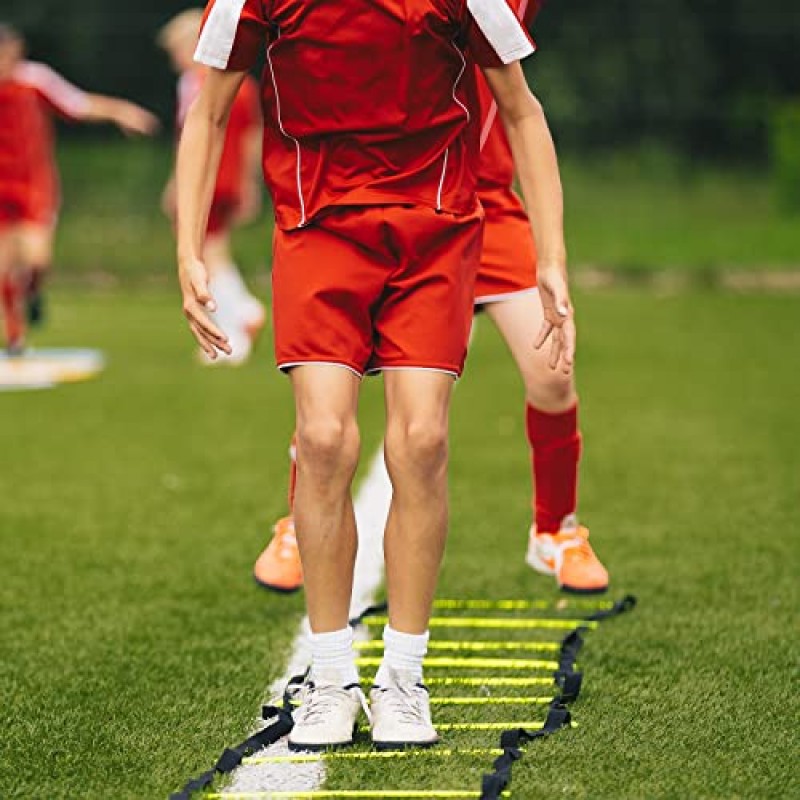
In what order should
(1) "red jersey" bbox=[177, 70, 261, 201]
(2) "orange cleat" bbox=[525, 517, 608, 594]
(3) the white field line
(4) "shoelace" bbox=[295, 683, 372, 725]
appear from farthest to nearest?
(1) "red jersey" bbox=[177, 70, 261, 201], (2) "orange cleat" bbox=[525, 517, 608, 594], (4) "shoelace" bbox=[295, 683, 372, 725], (3) the white field line

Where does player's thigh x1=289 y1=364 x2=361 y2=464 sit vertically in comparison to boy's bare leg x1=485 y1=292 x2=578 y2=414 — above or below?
above

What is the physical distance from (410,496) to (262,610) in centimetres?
134

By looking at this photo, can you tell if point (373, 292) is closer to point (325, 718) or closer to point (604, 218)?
point (325, 718)

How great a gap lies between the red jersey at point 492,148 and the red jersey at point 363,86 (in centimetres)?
97

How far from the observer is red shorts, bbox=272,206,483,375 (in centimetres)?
390

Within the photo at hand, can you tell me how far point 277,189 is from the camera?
13.3 feet

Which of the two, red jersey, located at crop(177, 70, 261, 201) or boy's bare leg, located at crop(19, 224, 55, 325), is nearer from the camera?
boy's bare leg, located at crop(19, 224, 55, 325)

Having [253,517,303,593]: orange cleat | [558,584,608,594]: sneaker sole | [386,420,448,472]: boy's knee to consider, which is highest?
[386,420,448,472]: boy's knee

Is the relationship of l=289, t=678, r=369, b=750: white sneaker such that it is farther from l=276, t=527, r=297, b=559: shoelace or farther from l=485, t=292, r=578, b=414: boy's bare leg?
l=485, t=292, r=578, b=414: boy's bare leg

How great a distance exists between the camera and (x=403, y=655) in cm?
389

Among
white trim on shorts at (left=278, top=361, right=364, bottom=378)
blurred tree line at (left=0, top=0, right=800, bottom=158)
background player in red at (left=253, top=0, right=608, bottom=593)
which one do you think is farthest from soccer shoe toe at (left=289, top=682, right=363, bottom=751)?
blurred tree line at (left=0, top=0, right=800, bottom=158)

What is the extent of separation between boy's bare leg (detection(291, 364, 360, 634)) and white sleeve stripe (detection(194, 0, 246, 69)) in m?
0.71

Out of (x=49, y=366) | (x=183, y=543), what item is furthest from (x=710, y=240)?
(x=183, y=543)

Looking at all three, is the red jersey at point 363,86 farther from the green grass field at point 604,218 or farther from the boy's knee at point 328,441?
the green grass field at point 604,218
